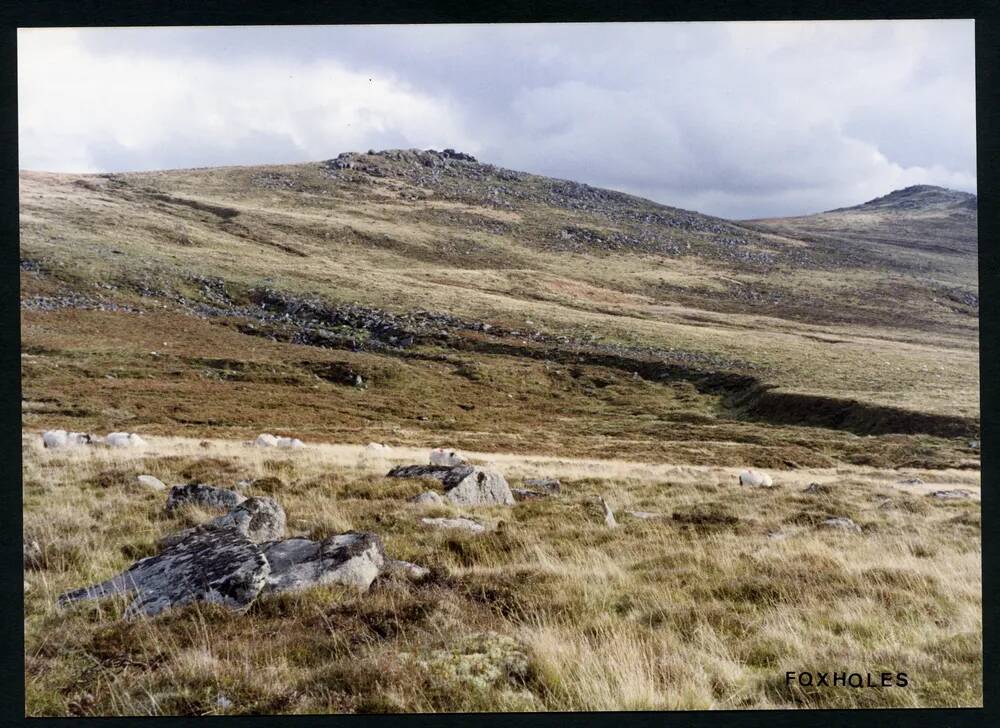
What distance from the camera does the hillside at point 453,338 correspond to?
28.5 m

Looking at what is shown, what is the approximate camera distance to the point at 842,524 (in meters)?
8.39

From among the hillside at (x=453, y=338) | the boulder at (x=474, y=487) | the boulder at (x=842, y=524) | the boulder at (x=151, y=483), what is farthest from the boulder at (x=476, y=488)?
the hillside at (x=453, y=338)

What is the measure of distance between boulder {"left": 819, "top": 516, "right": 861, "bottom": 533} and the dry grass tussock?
0.74m

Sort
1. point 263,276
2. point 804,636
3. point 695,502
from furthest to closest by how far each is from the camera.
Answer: point 263,276 < point 695,502 < point 804,636

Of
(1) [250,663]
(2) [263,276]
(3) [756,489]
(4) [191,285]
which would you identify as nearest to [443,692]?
(1) [250,663]

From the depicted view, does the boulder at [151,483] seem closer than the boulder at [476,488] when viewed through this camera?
Yes

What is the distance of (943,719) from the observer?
14.8 feet

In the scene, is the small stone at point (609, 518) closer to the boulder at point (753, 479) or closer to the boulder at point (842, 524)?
the boulder at point (842, 524)

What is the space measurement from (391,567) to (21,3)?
614cm

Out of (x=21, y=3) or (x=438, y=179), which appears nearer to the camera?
(x=21, y=3)

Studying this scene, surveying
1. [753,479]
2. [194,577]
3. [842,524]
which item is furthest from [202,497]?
[753,479]

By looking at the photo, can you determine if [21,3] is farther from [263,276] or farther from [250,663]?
[263,276]

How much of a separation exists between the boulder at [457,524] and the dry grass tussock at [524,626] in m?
0.16

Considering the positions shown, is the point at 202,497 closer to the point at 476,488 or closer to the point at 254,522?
the point at 254,522
